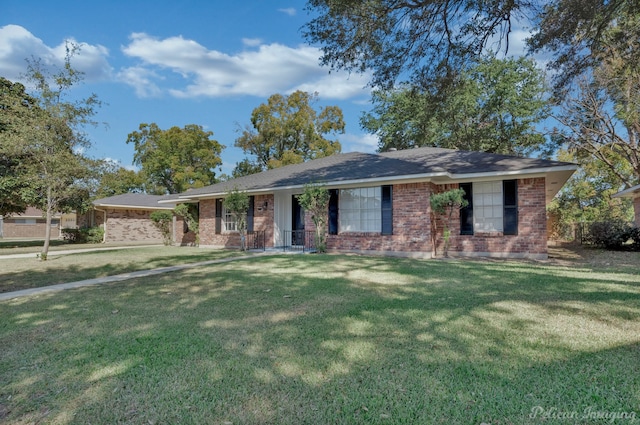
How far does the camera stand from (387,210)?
12.2 meters

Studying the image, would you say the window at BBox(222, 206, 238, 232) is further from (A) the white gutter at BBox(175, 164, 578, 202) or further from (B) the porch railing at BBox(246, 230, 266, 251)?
(A) the white gutter at BBox(175, 164, 578, 202)

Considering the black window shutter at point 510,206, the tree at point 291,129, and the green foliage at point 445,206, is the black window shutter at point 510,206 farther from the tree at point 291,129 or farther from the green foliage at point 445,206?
the tree at point 291,129

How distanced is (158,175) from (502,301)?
3591 centimetres

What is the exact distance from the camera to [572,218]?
24.0m

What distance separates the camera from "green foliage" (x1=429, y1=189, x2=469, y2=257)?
10.9 metres

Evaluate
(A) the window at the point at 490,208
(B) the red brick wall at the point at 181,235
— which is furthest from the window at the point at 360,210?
(B) the red brick wall at the point at 181,235

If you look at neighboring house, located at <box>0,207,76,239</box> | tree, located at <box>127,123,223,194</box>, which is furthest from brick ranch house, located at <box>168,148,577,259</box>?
neighboring house, located at <box>0,207,76,239</box>

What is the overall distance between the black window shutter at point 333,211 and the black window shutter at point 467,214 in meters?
4.39

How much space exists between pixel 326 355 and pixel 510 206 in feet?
32.9

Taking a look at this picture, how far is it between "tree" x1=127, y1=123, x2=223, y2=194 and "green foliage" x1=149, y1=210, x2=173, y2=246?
1462cm

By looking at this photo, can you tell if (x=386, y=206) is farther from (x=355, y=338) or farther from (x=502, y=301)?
(x=355, y=338)

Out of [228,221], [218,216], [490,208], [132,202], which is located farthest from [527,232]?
[132,202]

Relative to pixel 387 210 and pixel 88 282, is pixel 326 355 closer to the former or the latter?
pixel 88 282

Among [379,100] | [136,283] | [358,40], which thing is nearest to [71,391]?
[136,283]
